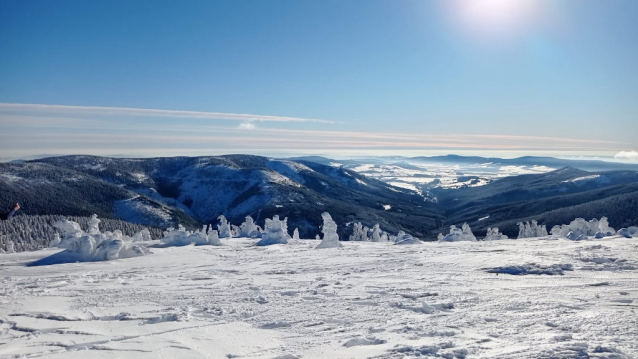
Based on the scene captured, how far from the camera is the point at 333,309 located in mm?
12820

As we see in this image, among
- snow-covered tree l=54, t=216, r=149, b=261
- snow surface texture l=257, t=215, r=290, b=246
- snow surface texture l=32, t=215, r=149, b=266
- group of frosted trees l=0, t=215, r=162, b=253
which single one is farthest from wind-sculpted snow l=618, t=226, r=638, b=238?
group of frosted trees l=0, t=215, r=162, b=253

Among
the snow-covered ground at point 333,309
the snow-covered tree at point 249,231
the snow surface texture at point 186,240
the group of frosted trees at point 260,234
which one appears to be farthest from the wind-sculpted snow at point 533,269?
the snow-covered tree at point 249,231

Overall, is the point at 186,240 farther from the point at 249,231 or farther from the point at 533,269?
the point at 533,269

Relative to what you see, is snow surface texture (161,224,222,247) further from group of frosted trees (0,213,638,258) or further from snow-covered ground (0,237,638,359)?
snow-covered ground (0,237,638,359)

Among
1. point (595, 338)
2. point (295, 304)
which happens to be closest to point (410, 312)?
point (295, 304)

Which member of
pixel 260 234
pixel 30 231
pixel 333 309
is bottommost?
pixel 30 231

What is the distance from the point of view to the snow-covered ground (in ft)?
29.9

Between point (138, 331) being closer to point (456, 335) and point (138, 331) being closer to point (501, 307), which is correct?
point (456, 335)

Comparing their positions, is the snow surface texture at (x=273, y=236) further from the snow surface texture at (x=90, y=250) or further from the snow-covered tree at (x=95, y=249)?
the snow surface texture at (x=90, y=250)

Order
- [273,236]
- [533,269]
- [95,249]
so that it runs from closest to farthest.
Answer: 1. [533,269]
2. [95,249]
3. [273,236]

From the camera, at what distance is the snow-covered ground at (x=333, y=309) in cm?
912

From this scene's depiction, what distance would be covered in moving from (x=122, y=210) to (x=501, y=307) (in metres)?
194

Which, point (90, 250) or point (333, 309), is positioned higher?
point (333, 309)

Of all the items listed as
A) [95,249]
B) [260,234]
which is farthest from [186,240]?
[260,234]
